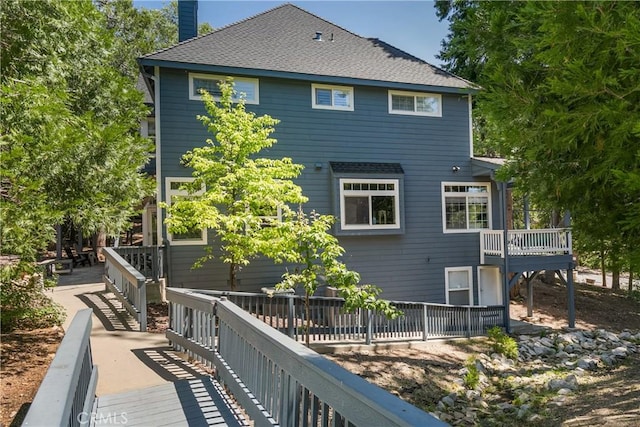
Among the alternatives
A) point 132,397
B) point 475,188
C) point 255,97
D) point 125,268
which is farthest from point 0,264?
point 475,188

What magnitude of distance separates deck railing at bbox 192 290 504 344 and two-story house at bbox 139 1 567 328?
5.32 ft

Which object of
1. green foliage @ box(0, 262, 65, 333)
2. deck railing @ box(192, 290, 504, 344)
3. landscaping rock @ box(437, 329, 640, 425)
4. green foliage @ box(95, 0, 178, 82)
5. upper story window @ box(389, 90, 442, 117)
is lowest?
landscaping rock @ box(437, 329, 640, 425)

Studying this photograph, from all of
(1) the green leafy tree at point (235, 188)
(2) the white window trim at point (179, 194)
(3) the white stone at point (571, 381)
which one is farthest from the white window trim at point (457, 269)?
(2) the white window trim at point (179, 194)

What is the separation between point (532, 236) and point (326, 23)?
31.8 feet

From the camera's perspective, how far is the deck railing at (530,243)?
1204 centimetres

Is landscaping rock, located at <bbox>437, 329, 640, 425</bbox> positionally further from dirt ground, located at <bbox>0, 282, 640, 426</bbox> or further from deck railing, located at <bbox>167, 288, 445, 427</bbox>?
deck railing, located at <bbox>167, 288, 445, 427</bbox>

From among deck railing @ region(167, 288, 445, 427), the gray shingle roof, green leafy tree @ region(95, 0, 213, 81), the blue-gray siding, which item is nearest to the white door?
the blue-gray siding

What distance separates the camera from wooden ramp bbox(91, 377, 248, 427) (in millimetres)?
3354

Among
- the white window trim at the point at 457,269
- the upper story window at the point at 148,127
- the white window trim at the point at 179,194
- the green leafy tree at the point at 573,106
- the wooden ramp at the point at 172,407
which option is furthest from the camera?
the upper story window at the point at 148,127

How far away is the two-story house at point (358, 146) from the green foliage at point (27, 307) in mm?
3014

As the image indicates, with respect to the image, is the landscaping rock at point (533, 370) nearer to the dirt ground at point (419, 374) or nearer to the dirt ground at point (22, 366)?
the dirt ground at point (419, 374)

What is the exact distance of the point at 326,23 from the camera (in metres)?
13.6

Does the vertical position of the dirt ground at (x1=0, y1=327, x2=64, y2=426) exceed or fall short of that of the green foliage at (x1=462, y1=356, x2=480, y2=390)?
it exceeds it

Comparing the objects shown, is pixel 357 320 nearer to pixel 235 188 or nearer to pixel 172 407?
pixel 235 188
